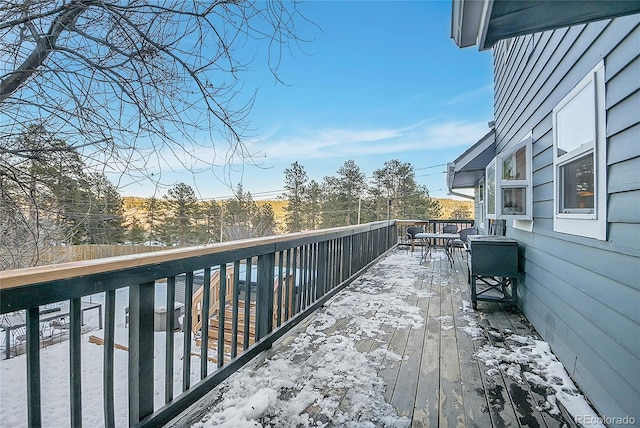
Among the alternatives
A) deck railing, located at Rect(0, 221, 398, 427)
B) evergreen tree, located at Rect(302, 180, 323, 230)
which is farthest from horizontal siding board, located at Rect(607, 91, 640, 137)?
evergreen tree, located at Rect(302, 180, 323, 230)

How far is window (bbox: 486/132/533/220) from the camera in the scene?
10.7 ft

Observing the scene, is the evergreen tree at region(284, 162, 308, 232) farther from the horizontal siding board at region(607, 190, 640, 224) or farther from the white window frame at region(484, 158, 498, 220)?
the horizontal siding board at region(607, 190, 640, 224)

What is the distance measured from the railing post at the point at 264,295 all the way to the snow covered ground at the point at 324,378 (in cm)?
19

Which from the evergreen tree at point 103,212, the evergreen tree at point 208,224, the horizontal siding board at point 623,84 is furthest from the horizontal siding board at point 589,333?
the evergreen tree at point 103,212

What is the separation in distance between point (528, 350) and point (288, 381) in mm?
1887

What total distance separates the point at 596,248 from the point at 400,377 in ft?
4.61

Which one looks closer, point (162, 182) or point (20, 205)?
point (20, 205)

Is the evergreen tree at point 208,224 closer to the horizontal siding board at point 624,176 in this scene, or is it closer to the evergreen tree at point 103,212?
the evergreen tree at point 103,212

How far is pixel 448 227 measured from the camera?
31.3ft

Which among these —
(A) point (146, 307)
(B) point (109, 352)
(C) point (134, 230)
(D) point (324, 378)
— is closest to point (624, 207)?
(D) point (324, 378)

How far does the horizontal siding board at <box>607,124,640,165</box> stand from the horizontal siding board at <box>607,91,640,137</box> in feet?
0.09

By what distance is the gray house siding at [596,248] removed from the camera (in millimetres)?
1496

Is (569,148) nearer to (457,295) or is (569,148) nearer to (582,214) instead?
(582,214)

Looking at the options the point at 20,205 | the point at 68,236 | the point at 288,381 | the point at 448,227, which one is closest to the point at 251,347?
the point at 288,381
